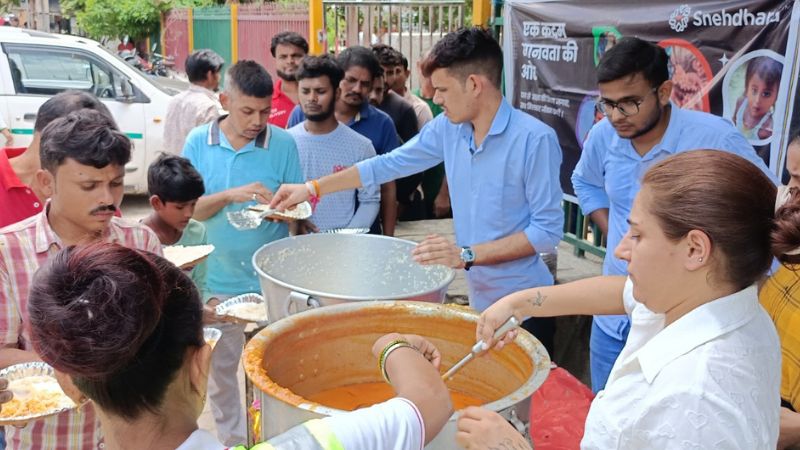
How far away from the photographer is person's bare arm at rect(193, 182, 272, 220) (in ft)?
8.52

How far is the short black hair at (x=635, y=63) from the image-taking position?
2279 mm

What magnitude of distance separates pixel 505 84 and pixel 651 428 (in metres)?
4.03

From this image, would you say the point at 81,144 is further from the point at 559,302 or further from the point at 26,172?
the point at 559,302

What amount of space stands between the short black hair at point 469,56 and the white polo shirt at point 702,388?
1.37m

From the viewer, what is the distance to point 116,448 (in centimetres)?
105

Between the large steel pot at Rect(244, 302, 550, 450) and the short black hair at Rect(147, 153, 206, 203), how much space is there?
1112 millimetres

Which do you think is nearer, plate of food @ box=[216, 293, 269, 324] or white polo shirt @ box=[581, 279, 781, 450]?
white polo shirt @ box=[581, 279, 781, 450]

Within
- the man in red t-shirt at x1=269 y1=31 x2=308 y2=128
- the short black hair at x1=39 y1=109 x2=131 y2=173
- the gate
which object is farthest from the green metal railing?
the short black hair at x1=39 y1=109 x2=131 y2=173

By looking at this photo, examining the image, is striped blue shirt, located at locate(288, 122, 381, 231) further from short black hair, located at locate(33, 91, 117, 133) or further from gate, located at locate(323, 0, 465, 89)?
gate, located at locate(323, 0, 465, 89)

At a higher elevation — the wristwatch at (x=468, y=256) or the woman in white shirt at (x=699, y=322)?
the woman in white shirt at (x=699, y=322)

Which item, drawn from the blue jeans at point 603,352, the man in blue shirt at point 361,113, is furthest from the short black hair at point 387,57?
the blue jeans at point 603,352

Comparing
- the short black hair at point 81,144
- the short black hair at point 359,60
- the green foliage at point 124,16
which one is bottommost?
the short black hair at point 81,144

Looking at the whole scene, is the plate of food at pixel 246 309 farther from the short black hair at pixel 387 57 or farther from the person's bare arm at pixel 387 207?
the short black hair at pixel 387 57

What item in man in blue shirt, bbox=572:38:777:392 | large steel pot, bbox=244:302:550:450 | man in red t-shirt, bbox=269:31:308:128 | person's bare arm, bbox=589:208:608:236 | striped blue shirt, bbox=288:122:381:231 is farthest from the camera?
man in red t-shirt, bbox=269:31:308:128
